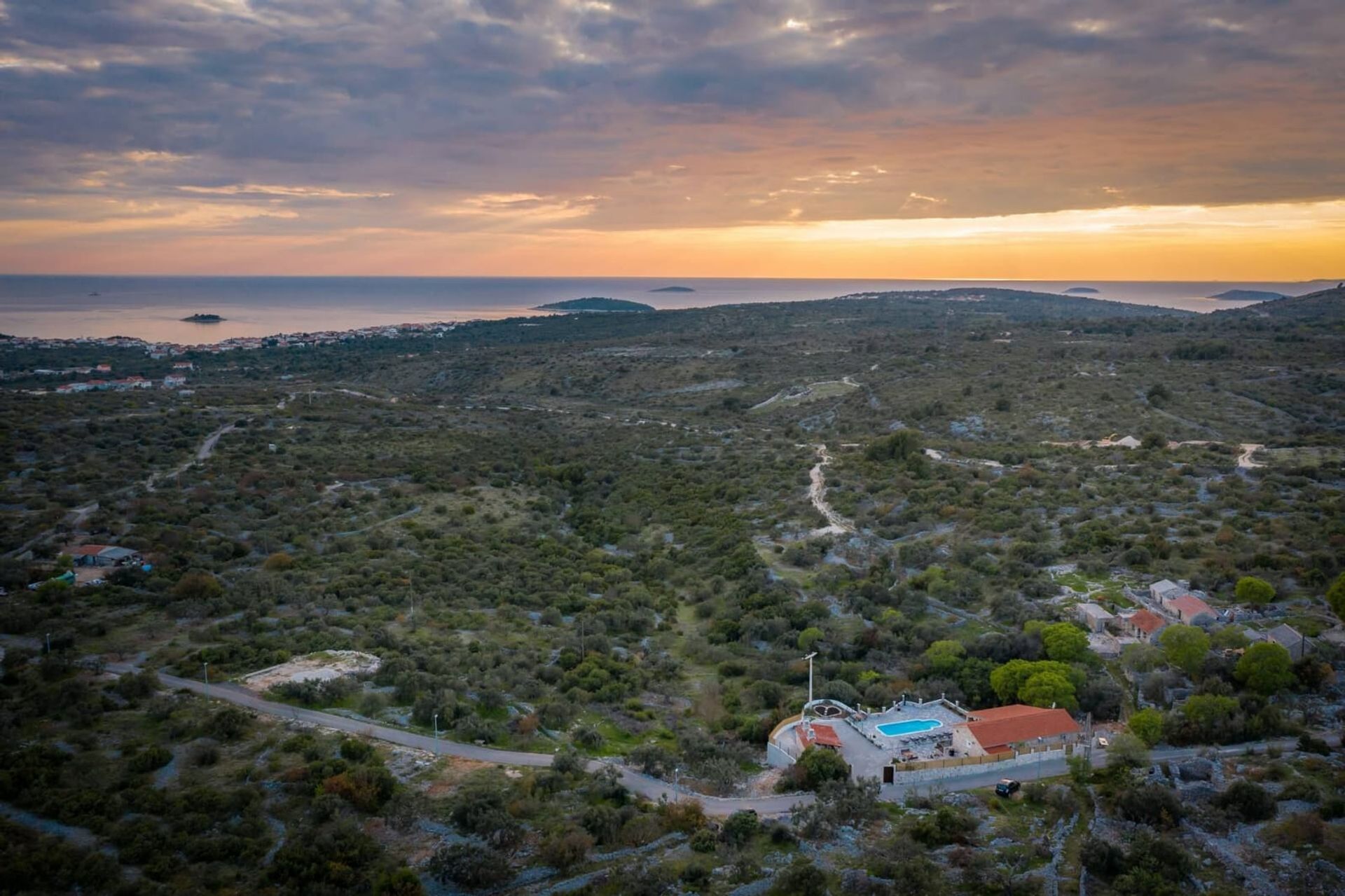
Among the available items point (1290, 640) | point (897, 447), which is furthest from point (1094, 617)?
point (897, 447)

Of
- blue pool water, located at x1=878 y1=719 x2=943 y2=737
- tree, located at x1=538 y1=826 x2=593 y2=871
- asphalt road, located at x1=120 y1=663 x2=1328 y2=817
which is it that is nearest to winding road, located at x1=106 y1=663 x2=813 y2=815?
asphalt road, located at x1=120 y1=663 x2=1328 y2=817

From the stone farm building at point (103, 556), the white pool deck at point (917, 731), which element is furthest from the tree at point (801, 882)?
the stone farm building at point (103, 556)

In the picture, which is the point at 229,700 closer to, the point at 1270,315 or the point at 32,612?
the point at 32,612

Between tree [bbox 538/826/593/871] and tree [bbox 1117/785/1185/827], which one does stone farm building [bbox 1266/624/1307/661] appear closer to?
tree [bbox 1117/785/1185/827]

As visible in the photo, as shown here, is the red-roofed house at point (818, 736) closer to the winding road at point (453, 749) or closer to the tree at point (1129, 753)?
the winding road at point (453, 749)

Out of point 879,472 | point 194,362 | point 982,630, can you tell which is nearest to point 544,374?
point 194,362

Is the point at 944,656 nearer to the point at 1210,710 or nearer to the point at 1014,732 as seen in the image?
the point at 1014,732
